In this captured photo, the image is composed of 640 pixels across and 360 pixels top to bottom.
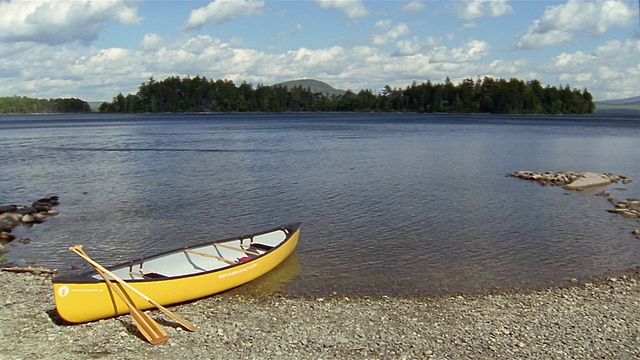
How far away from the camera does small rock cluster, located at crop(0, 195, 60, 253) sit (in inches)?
974

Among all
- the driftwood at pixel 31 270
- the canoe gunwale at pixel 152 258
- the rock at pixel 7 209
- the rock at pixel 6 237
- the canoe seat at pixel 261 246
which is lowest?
the rock at pixel 6 237

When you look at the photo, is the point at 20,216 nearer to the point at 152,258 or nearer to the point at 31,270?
the point at 31,270

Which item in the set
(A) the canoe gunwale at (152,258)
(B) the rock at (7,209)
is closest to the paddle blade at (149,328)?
(A) the canoe gunwale at (152,258)

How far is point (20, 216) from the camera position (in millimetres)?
27922

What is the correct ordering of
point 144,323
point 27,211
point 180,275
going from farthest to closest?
1. point 27,211
2. point 180,275
3. point 144,323

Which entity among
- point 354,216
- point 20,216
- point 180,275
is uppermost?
point 180,275

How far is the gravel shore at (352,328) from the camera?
12578 millimetres

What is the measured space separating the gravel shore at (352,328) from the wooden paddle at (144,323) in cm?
19

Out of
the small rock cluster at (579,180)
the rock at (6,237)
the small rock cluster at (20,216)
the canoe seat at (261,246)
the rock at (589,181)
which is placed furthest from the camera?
the rock at (589,181)

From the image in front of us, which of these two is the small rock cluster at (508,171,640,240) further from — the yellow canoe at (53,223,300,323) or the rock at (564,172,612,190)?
the yellow canoe at (53,223,300,323)

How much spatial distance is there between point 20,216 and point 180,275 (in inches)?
632

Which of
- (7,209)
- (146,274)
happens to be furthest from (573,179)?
(7,209)

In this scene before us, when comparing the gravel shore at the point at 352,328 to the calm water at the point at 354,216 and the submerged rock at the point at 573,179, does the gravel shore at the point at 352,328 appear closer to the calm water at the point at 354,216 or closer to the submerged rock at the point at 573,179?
the calm water at the point at 354,216

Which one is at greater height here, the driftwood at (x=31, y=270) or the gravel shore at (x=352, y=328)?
the driftwood at (x=31, y=270)
